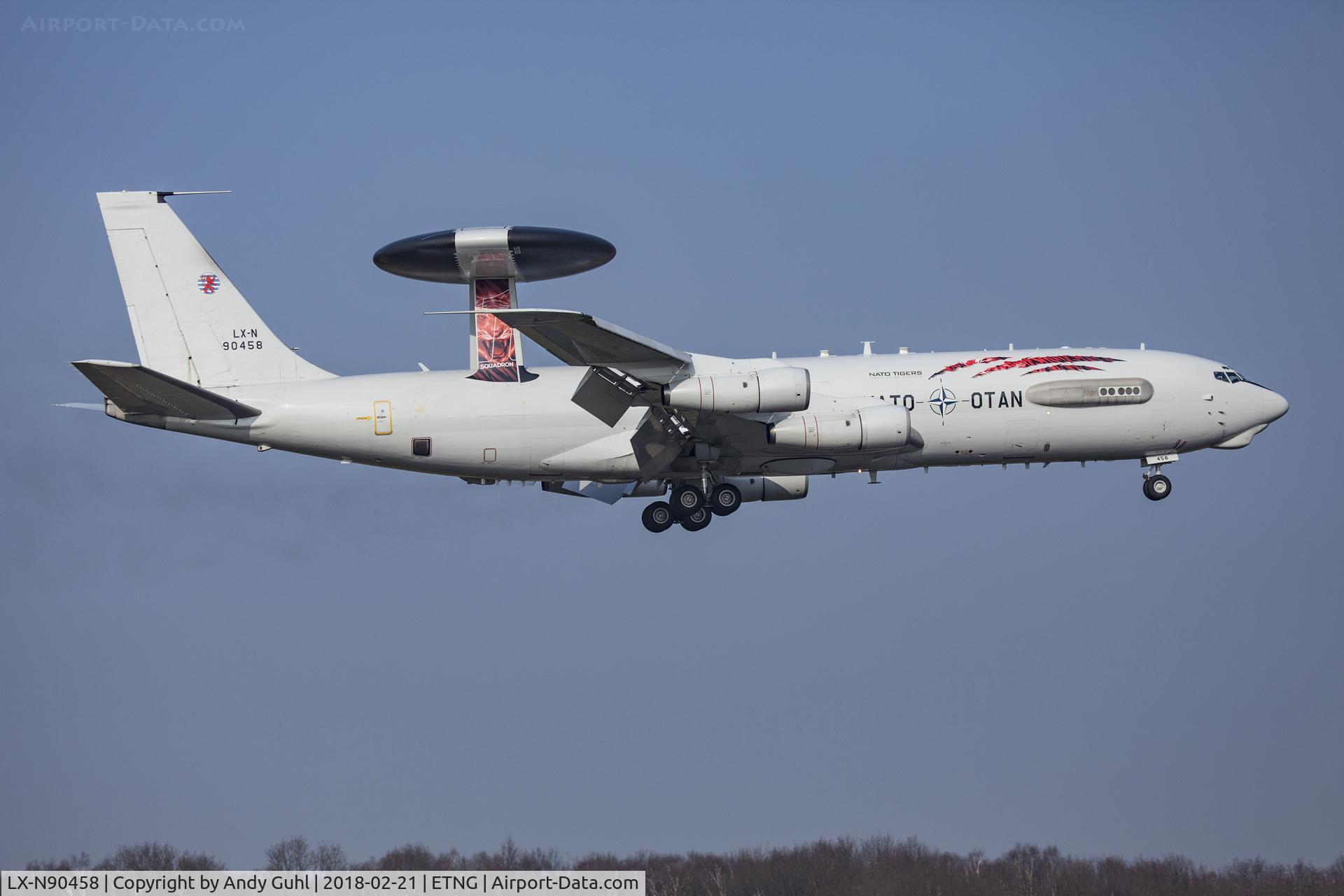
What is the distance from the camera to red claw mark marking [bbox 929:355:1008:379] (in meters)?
41.9

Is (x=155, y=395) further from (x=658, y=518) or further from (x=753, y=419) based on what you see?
(x=753, y=419)

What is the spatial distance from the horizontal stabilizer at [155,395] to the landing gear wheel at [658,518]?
10.2 m

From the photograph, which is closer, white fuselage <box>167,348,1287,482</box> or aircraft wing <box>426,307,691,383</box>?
aircraft wing <box>426,307,691,383</box>

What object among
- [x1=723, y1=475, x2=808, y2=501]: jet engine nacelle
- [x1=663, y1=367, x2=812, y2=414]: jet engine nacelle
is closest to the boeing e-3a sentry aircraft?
[x1=663, y1=367, x2=812, y2=414]: jet engine nacelle

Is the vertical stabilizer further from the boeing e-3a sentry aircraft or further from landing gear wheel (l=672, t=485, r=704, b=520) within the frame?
landing gear wheel (l=672, t=485, r=704, b=520)

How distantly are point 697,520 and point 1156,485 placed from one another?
12188 mm

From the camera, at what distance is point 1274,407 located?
1735 inches

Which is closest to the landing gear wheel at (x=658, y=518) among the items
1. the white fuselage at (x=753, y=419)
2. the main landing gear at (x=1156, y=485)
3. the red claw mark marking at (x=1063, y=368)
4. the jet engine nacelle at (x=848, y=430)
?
the white fuselage at (x=753, y=419)

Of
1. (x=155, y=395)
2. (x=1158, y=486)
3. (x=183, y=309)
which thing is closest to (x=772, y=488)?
(x=1158, y=486)

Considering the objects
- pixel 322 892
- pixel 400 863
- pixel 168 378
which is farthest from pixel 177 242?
pixel 400 863

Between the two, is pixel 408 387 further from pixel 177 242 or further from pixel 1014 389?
pixel 1014 389

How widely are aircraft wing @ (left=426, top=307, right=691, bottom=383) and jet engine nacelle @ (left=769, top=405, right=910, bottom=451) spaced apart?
3.18 metres

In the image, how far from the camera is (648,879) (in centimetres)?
5419

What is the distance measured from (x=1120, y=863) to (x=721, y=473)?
22846 millimetres
